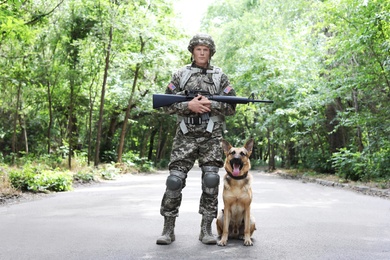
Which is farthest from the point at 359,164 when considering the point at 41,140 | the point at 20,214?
the point at 41,140

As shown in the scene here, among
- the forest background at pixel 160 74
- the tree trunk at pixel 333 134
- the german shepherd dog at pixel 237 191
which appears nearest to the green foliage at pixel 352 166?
the forest background at pixel 160 74

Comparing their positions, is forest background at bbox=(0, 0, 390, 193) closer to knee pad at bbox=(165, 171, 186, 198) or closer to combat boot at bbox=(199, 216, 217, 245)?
knee pad at bbox=(165, 171, 186, 198)

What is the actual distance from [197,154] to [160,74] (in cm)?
1829

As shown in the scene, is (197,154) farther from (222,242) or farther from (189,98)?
(222,242)

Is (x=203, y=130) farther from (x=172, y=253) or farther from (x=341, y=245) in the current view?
(x=341, y=245)

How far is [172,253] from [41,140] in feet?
84.4

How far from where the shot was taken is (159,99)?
505cm

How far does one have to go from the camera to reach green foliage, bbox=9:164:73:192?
10188 millimetres

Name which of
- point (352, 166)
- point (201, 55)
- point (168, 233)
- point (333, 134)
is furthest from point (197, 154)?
point (333, 134)

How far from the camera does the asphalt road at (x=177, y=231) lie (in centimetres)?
434

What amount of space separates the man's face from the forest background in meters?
5.47

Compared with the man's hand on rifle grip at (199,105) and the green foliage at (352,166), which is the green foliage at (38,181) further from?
the green foliage at (352,166)

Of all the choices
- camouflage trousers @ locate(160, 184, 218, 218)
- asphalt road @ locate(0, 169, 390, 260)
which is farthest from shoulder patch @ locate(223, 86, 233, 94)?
asphalt road @ locate(0, 169, 390, 260)

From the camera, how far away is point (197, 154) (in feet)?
16.4
